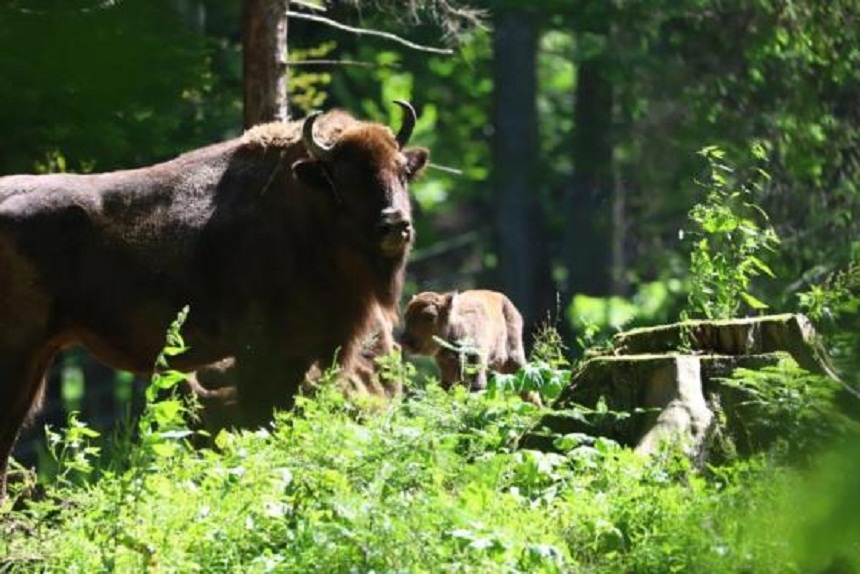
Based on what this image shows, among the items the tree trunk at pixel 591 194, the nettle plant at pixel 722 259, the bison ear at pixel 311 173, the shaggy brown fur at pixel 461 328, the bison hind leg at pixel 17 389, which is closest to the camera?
the nettle plant at pixel 722 259

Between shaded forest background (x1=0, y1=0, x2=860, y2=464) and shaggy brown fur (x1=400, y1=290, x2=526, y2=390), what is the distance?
452 millimetres

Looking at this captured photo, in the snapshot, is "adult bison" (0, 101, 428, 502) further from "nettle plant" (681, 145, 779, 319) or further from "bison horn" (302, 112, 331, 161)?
"nettle plant" (681, 145, 779, 319)

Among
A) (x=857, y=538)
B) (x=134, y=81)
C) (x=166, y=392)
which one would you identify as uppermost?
(x=134, y=81)

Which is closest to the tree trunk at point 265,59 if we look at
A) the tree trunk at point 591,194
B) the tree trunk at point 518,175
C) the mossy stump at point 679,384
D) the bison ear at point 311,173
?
the bison ear at point 311,173

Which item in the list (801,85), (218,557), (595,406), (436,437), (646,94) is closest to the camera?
(218,557)

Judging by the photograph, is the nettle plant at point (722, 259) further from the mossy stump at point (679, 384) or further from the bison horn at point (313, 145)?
the bison horn at point (313, 145)

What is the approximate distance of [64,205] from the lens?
11.9 m

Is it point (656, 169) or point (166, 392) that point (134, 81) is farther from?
point (656, 169)

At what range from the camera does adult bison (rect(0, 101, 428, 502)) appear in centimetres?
Answer: 1180

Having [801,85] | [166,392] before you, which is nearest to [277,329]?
[166,392]

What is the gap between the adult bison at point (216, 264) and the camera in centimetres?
1180

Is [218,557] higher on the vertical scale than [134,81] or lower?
lower

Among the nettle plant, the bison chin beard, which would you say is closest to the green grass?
the nettle plant

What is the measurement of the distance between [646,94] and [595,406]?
21650 mm
